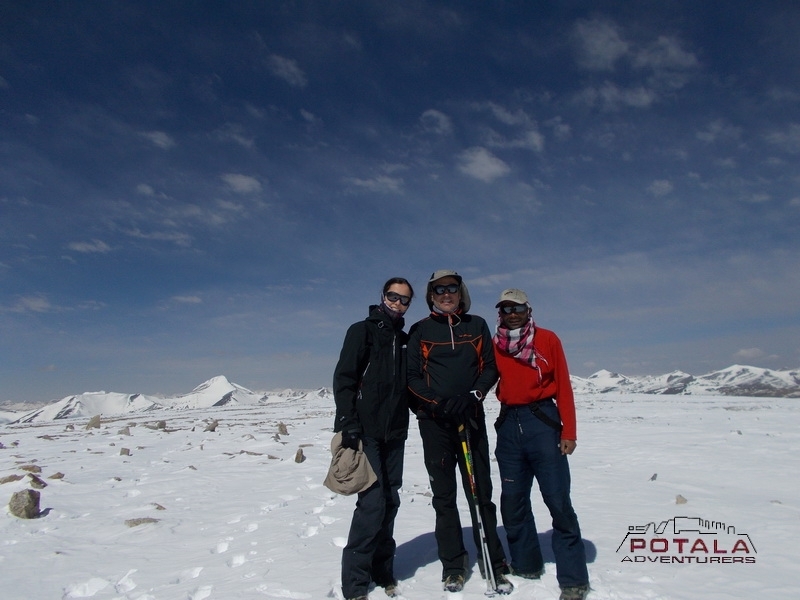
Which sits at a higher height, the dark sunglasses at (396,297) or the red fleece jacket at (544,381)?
the dark sunglasses at (396,297)

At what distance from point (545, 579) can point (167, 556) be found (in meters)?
4.99

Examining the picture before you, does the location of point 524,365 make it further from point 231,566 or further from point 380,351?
point 231,566

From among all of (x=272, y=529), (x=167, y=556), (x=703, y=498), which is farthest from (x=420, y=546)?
(x=703, y=498)

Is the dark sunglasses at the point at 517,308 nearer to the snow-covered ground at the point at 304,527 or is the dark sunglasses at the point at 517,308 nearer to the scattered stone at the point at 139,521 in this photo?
the snow-covered ground at the point at 304,527

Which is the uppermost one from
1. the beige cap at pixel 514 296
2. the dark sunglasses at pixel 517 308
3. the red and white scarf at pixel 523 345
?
the beige cap at pixel 514 296

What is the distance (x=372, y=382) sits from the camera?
5.04 metres

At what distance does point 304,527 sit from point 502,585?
3495mm

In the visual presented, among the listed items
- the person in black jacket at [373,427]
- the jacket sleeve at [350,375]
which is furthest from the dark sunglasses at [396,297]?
the jacket sleeve at [350,375]

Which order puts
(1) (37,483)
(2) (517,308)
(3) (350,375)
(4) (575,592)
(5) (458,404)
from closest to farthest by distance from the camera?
(4) (575,592), (5) (458,404), (3) (350,375), (2) (517,308), (1) (37,483)

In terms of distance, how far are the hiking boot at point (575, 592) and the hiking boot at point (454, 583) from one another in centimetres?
101

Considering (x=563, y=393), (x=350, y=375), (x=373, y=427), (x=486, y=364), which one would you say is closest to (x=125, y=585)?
(x=373, y=427)

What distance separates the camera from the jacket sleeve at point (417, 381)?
510cm

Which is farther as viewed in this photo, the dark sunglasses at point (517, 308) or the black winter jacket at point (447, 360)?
the dark sunglasses at point (517, 308)

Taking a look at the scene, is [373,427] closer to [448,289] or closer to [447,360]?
[447,360]
